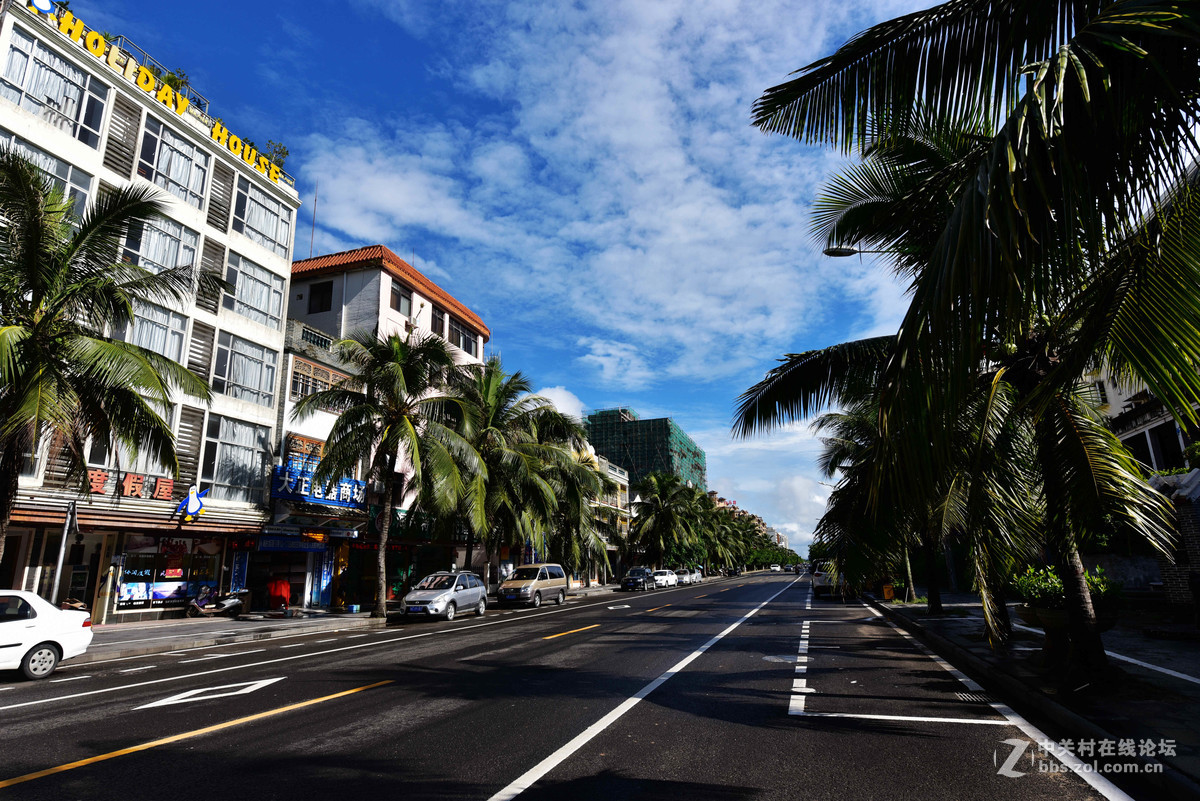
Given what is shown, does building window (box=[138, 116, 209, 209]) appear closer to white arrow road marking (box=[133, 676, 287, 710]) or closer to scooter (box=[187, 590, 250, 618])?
scooter (box=[187, 590, 250, 618])

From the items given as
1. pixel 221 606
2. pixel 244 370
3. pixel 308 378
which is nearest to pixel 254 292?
pixel 244 370

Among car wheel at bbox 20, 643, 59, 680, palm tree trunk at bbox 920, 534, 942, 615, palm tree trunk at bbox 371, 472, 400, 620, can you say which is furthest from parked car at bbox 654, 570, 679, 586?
car wheel at bbox 20, 643, 59, 680

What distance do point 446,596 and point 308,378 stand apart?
36.6ft

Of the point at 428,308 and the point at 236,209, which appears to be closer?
the point at 236,209

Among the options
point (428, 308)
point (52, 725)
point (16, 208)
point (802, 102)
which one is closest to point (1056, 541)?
point (802, 102)

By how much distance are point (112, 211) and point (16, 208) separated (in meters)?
1.40

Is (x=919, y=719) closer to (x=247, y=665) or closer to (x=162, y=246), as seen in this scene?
(x=247, y=665)

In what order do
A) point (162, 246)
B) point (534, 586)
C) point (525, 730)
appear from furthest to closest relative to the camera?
point (534, 586)
point (162, 246)
point (525, 730)

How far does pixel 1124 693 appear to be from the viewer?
283 inches

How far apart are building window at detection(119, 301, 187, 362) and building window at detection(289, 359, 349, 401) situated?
4.67 meters

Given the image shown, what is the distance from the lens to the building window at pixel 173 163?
21.4 m

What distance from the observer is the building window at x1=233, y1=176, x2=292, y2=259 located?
82.7 ft

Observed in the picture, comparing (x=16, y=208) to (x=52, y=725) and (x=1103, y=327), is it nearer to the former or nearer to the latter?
(x=52, y=725)

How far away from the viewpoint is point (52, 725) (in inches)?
275
